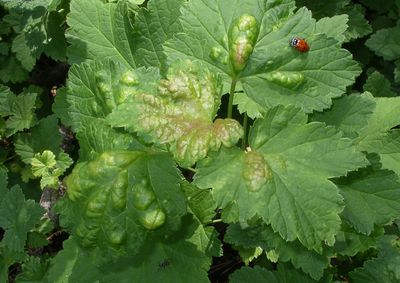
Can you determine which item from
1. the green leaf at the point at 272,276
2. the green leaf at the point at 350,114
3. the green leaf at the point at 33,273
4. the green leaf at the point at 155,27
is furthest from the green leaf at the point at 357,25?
the green leaf at the point at 33,273

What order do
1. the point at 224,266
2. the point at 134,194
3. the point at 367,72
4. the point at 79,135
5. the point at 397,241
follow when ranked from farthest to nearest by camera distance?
the point at 367,72
the point at 224,266
the point at 397,241
the point at 79,135
the point at 134,194

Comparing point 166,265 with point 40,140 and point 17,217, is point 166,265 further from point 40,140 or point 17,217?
point 40,140

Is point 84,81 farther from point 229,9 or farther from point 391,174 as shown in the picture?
point 391,174

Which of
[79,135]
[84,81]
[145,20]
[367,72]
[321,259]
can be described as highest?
[145,20]

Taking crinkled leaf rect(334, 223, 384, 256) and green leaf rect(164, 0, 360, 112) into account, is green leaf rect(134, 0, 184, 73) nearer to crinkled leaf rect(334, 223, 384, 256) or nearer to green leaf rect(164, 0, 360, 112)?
green leaf rect(164, 0, 360, 112)

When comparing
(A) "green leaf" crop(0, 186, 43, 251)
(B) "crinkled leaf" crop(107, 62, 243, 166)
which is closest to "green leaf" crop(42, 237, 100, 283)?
(A) "green leaf" crop(0, 186, 43, 251)

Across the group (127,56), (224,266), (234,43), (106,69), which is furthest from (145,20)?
(224,266)

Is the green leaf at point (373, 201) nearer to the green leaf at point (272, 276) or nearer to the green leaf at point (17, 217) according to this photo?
the green leaf at point (272, 276)
